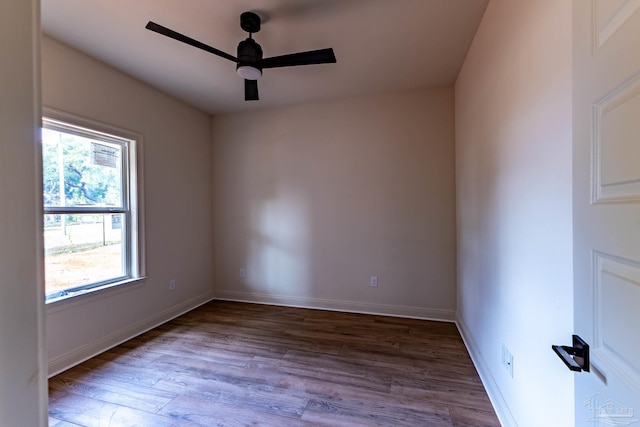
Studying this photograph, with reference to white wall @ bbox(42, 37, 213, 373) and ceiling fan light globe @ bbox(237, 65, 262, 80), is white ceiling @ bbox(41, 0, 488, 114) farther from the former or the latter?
ceiling fan light globe @ bbox(237, 65, 262, 80)

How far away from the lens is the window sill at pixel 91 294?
2.11 m

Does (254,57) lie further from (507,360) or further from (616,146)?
(507,360)

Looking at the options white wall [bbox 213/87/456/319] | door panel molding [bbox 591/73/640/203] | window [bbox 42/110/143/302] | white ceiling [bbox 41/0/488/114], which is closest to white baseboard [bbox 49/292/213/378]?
window [bbox 42/110/143/302]

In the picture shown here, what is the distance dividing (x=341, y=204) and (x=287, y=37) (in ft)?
6.06

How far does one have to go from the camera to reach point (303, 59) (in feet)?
6.21

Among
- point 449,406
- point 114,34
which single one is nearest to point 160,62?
point 114,34

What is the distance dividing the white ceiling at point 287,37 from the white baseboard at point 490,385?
2.53m

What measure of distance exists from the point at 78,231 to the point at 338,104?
2964 millimetres

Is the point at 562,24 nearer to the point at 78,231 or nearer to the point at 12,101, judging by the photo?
the point at 12,101

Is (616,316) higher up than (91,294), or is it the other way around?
(616,316)

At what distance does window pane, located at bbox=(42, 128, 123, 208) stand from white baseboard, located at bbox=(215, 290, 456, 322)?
188cm

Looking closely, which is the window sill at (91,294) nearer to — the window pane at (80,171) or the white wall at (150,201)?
the white wall at (150,201)

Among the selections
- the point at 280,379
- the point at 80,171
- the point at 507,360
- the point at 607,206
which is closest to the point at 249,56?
the point at 80,171

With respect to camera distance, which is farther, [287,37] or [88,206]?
[88,206]
